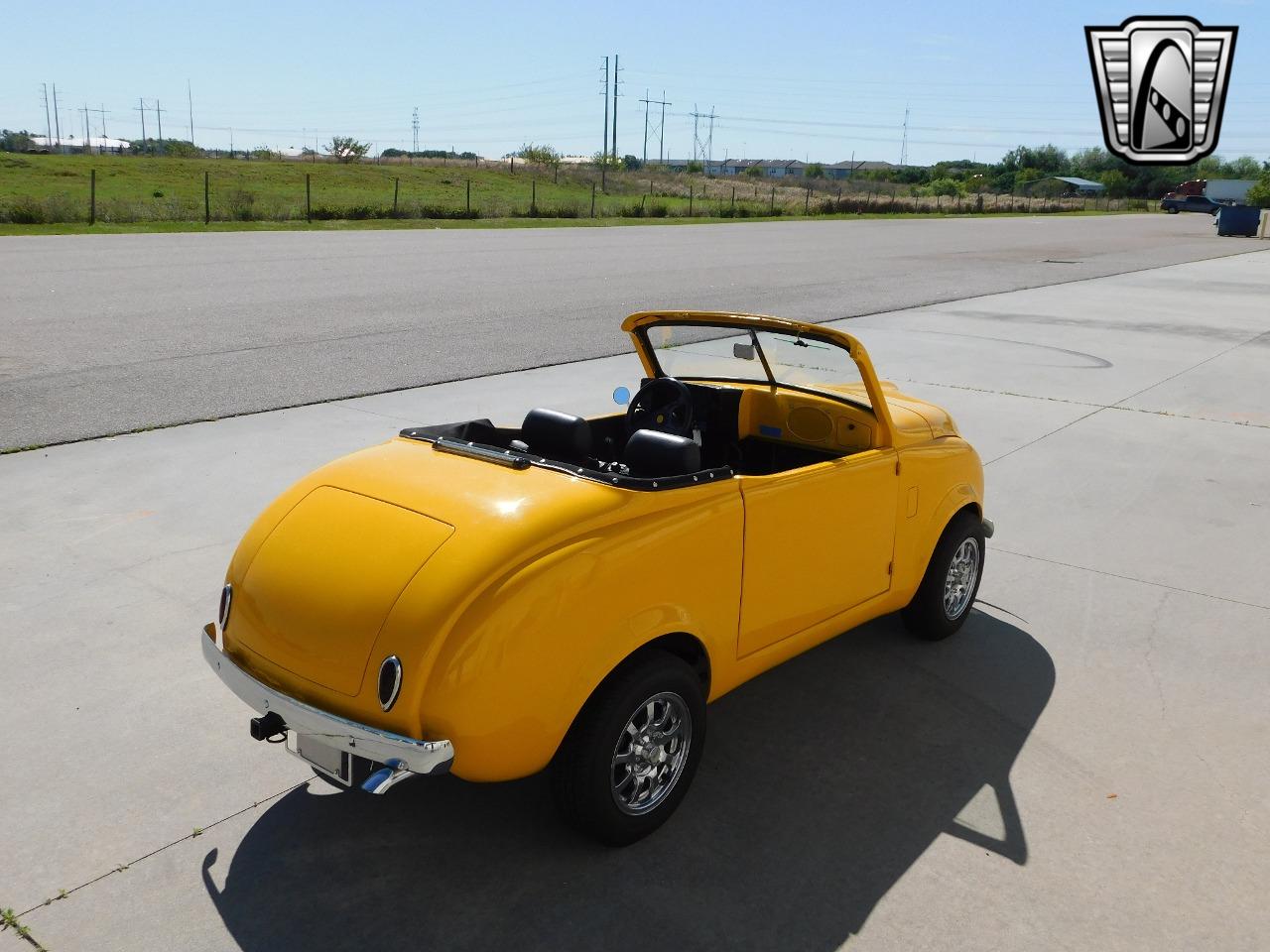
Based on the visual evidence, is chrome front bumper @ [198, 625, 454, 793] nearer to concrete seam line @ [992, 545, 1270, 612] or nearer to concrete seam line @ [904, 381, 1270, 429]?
concrete seam line @ [992, 545, 1270, 612]

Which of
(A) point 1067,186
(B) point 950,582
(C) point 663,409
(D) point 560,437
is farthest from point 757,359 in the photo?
(A) point 1067,186

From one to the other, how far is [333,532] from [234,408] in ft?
20.2

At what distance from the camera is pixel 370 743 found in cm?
306

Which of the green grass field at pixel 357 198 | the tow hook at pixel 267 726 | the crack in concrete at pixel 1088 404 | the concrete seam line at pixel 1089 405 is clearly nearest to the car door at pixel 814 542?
the tow hook at pixel 267 726

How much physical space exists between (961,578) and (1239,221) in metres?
46.8

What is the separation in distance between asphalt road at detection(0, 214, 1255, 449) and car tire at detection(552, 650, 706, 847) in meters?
6.23

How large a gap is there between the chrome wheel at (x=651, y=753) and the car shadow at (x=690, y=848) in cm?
15

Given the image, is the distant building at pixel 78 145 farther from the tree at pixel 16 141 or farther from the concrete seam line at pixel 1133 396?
the concrete seam line at pixel 1133 396

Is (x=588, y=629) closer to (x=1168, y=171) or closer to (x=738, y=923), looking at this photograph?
(x=738, y=923)

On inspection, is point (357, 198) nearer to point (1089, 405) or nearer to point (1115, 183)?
point (1089, 405)

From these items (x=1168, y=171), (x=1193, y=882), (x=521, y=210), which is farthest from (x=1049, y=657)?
(x=1168, y=171)

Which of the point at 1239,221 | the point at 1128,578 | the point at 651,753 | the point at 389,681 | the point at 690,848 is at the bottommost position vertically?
the point at 690,848

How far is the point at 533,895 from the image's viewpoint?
3.28 meters

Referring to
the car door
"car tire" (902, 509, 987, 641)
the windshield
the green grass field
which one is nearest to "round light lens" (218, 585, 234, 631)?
the car door
